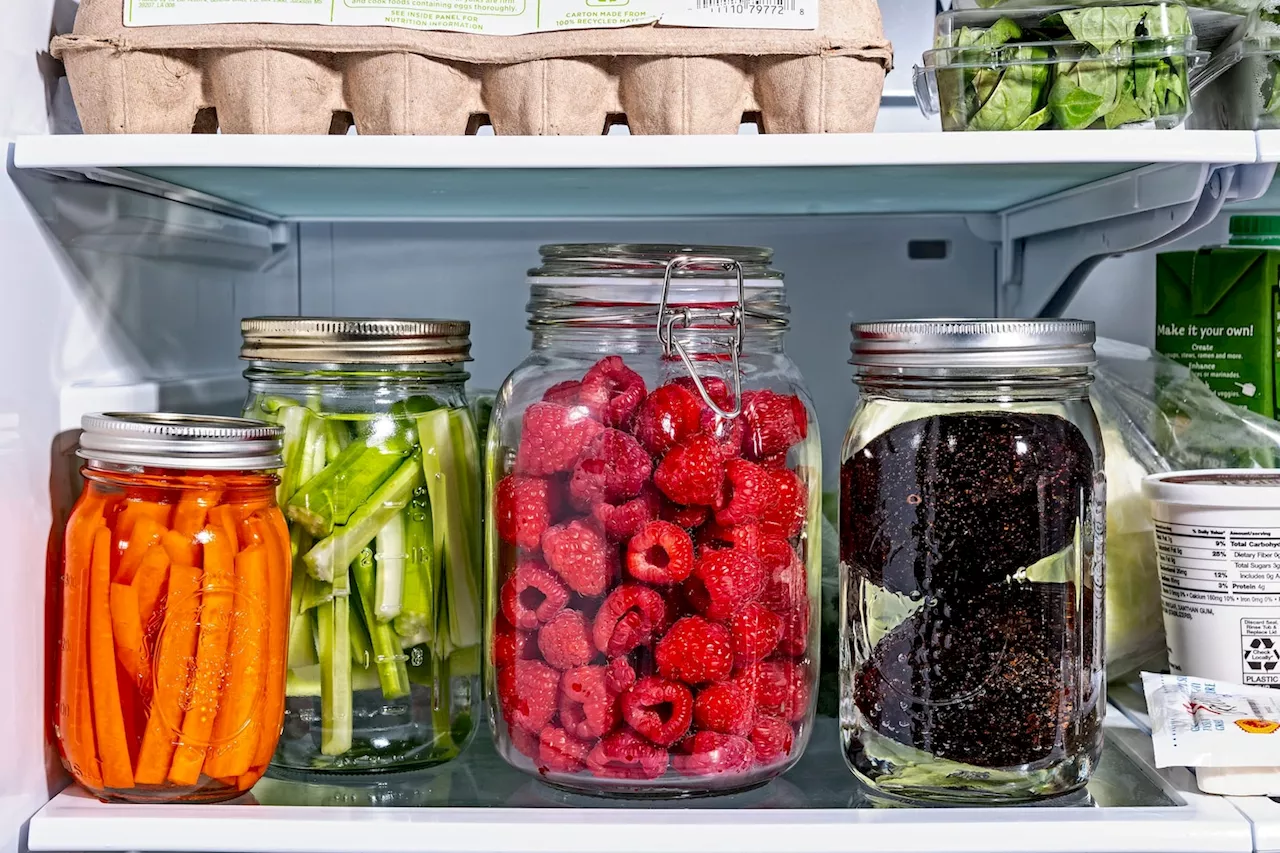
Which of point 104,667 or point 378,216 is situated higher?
point 378,216

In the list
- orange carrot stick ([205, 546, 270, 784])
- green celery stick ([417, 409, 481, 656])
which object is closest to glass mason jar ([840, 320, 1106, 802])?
green celery stick ([417, 409, 481, 656])

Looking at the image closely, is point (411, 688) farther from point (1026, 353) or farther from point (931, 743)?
point (1026, 353)

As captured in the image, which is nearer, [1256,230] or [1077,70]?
[1077,70]

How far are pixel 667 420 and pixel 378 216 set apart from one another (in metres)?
0.50

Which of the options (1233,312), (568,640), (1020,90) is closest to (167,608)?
(568,640)

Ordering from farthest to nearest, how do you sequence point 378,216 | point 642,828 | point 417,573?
Answer: point 378,216
point 417,573
point 642,828

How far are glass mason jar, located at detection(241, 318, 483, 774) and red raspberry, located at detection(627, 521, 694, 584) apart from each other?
0.15m

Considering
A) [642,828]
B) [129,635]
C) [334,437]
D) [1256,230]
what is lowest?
[642,828]

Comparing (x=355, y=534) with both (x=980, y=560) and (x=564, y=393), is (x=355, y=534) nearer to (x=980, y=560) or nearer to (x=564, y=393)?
(x=564, y=393)

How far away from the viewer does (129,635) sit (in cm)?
67

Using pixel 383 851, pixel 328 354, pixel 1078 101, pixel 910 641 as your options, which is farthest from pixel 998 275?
pixel 383 851

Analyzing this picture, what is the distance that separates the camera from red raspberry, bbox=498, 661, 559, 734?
69 centimetres

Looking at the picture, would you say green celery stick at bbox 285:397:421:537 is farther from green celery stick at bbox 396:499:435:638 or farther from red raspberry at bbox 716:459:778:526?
red raspberry at bbox 716:459:778:526

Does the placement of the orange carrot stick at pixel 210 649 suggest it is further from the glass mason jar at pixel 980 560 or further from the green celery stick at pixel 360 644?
the glass mason jar at pixel 980 560
